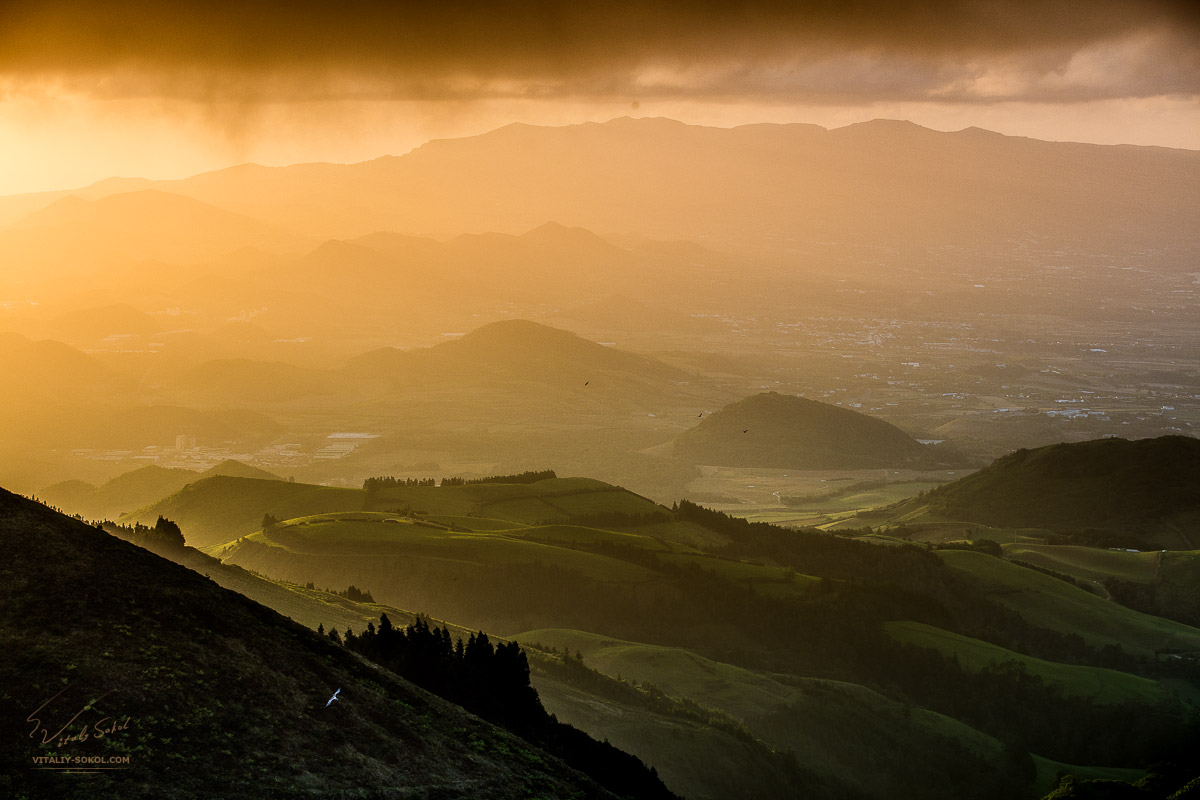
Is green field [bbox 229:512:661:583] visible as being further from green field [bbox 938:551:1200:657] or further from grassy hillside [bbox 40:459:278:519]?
grassy hillside [bbox 40:459:278:519]

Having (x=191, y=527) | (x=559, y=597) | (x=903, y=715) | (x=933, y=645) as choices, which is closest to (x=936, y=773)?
(x=903, y=715)

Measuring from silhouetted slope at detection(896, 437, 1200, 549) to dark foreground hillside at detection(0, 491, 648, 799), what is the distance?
15037 centimetres

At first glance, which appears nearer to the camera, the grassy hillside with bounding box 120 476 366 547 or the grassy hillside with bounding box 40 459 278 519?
the grassy hillside with bounding box 120 476 366 547

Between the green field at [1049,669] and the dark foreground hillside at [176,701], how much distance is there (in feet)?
228

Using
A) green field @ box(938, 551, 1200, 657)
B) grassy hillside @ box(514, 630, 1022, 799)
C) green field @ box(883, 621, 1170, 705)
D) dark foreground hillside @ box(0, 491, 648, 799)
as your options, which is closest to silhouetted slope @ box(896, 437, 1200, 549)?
green field @ box(938, 551, 1200, 657)

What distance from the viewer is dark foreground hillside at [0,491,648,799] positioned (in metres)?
18.7

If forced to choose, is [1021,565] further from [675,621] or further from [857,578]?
[675,621]

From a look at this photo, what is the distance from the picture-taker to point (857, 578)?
111750 millimetres

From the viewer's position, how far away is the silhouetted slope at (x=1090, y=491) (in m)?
160

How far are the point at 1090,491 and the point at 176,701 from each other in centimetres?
16980

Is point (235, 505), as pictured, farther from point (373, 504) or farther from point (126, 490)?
point (126, 490)

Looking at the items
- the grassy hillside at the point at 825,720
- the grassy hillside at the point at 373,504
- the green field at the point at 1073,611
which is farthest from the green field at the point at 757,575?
the green field at the point at 1073,611

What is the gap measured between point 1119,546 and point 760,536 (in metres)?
53.1

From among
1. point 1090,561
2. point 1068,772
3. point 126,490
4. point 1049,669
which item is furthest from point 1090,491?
point 126,490
